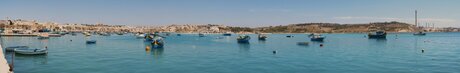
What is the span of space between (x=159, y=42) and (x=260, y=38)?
62.5 metres

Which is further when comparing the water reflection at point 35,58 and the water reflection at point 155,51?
the water reflection at point 155,51

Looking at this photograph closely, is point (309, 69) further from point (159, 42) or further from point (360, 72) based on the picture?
point (159, 42)

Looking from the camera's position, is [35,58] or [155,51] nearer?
[35,58]

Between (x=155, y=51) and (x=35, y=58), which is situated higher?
(x=35, y=58)

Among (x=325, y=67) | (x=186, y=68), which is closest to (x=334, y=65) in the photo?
(x=325, y=67)

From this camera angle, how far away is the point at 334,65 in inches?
2254

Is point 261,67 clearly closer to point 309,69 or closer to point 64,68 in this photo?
point 309,69

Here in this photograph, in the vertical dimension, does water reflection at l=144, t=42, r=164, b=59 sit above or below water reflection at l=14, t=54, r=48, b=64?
below

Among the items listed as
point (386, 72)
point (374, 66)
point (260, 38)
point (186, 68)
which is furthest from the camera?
point (260, 38)

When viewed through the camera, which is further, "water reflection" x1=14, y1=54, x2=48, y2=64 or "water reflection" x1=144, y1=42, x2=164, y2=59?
"water reflection" x1=144, y1=42, x2=164, y2=59

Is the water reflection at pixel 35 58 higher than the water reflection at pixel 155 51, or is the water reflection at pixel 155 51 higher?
the water reflection at pixel 35 58

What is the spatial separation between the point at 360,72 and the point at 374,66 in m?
7.36

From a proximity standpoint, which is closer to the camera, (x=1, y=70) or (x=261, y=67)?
(x=1, y=70)

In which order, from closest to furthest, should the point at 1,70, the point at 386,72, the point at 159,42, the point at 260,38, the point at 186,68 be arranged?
the point at 1,70 < the point at 386,72 < the point at 186,68 < the point at 159,42 < the point at 260,38
